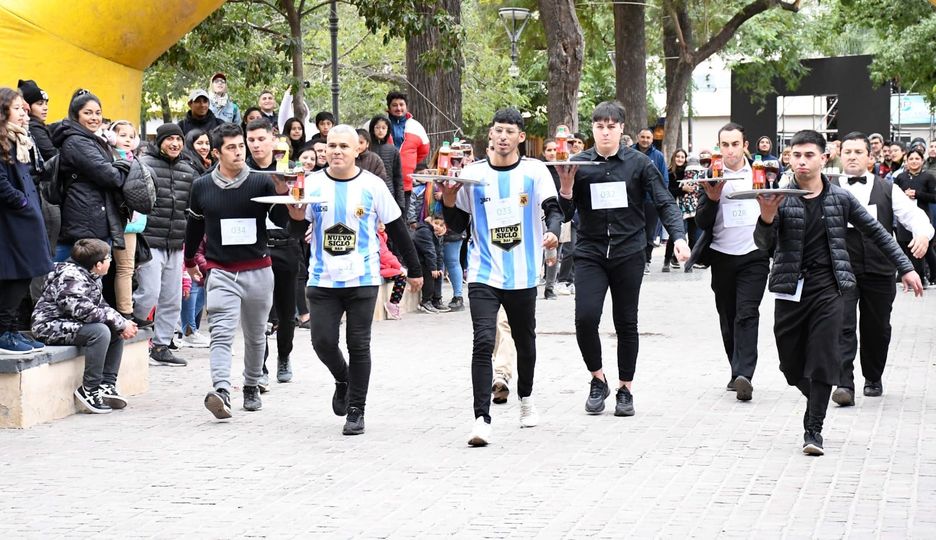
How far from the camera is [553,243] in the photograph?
28.4 ft

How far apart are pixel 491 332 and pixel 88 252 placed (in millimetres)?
3004

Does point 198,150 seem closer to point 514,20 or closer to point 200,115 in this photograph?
Answer: point 200,115

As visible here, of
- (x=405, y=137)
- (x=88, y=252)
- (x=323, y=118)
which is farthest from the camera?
(x=405, y=137)

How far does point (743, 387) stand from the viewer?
10008 mm

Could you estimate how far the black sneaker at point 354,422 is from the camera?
8844mm

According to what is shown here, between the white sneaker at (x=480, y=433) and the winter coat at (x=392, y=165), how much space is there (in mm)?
7432

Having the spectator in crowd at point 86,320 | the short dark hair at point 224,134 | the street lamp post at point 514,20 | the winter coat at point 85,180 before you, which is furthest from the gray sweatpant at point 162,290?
the street lamp post at point 514,20

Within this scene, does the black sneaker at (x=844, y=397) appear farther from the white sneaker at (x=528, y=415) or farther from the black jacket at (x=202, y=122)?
the black jacket at (x=202, y=122)

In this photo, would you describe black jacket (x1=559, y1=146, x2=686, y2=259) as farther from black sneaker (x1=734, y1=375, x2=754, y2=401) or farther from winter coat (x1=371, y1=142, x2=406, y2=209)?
winter coat (x1=371, y1=142, x2=406, y2=209)

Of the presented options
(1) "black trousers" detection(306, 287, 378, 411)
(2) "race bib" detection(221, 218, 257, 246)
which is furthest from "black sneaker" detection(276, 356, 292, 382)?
(1) "black trousers" detection(306, 287, 378, 411)

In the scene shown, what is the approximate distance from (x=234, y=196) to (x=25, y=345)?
164 centimetres

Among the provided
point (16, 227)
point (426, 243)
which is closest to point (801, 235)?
point (16, 227)

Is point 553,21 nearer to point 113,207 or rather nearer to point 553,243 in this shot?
point 113,207

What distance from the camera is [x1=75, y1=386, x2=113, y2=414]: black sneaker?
9711mm
